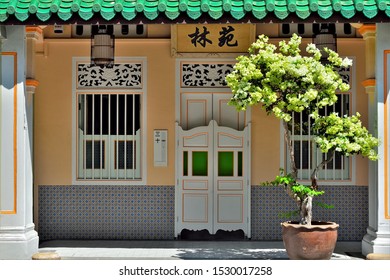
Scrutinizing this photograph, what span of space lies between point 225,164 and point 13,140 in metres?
4.26

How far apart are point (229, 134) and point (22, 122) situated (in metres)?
4.13

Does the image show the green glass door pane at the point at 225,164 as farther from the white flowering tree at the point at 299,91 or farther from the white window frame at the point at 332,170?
the white flowering tree at the point at 299,91

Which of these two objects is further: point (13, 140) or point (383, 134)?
point (13, 140)

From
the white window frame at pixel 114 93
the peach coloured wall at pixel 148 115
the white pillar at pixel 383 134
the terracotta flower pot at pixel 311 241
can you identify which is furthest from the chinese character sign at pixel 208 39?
the terracotta flower pot at pixel 311 241

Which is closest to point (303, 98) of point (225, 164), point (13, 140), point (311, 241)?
point (311, 241)

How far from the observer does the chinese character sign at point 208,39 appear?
42.3ft

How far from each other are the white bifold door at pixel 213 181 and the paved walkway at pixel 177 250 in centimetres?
47

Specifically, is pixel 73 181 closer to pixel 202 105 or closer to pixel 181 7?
pixel 202 105

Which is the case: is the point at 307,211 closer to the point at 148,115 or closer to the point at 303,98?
the point at 303,98

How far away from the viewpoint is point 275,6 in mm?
10109

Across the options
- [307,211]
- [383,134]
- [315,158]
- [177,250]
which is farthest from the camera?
[315,158]

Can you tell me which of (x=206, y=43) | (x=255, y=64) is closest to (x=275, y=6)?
(x=255, y=64)

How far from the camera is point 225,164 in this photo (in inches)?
513

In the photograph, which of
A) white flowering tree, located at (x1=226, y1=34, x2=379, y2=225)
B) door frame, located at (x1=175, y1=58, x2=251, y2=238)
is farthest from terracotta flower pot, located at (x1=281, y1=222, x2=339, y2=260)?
door frame, located at (x1=175, y1=58, x2=251, y2=238)
